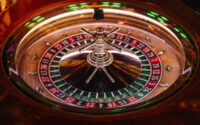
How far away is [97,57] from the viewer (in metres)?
3.94

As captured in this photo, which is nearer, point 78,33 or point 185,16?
point 185,16

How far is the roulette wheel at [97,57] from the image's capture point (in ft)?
10.5

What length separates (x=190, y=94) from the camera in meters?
3.02

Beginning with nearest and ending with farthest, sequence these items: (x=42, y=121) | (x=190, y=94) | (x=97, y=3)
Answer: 1. (x=42, y=121)
2. (x=190, y=94)
3. (x=97, y=3)

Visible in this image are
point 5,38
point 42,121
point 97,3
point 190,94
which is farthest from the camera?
point 97,3

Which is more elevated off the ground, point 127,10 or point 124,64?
point 127,10

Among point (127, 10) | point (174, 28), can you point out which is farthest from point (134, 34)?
point (174, 28)

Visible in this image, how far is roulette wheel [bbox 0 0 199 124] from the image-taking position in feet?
10.5

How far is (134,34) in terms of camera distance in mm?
4418

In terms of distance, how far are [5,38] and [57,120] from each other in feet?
4.75

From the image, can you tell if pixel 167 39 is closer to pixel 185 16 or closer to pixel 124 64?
pixel 185 16

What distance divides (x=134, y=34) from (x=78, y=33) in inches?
30.7

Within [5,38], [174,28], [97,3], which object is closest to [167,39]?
[174,28]

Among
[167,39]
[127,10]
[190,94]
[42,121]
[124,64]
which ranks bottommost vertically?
[42,121]
